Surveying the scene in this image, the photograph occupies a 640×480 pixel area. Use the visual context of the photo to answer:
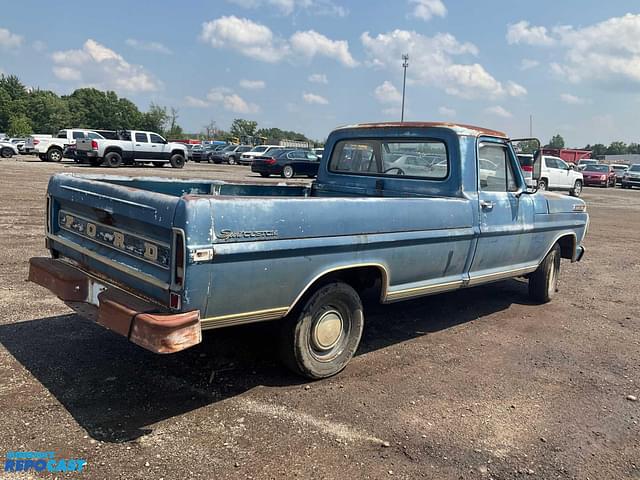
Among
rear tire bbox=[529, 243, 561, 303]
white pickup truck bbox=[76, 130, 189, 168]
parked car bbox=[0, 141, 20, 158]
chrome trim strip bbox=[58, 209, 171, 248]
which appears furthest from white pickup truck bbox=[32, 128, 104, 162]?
rear tire bbox=[529, 243, 561, 303]

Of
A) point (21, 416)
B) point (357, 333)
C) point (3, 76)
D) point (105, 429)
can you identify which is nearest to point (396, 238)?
point (357, 333)

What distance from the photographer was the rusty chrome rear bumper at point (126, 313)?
2926mm

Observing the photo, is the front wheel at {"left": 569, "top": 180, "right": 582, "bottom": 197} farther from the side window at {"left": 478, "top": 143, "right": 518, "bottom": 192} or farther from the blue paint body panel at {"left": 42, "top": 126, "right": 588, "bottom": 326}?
the side window at {"left": 478, "top": 143, "right": 518, "bottom": 192}

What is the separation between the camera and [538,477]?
9.68 ft

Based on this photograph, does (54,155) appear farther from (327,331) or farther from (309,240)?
(309,240)

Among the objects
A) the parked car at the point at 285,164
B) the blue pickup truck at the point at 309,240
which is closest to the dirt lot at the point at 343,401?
the blue pickup truck at the point at 309,240

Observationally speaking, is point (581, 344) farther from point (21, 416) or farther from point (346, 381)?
point (21, 416)

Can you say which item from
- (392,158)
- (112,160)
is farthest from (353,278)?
(112,160)

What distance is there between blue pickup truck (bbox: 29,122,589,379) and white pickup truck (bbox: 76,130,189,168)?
21341mm

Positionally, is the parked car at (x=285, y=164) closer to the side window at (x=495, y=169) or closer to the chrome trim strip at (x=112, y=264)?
the side window at (x=495, y=169)

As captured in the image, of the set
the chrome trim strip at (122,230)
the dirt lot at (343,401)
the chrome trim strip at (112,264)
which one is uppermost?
the chrome trim strip at (122,230)

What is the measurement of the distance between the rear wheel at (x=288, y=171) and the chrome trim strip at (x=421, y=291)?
2311 cm

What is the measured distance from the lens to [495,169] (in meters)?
5.21

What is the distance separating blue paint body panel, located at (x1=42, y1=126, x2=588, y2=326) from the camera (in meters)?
3.04
